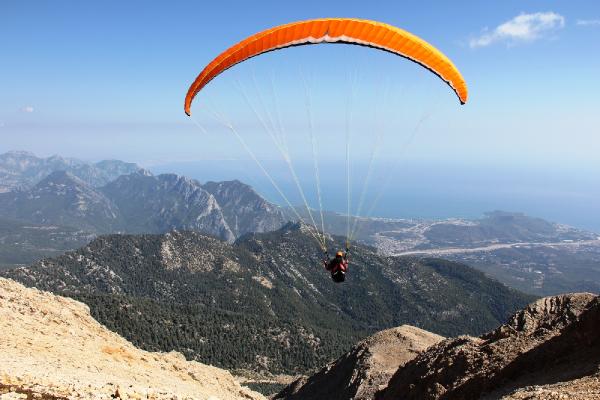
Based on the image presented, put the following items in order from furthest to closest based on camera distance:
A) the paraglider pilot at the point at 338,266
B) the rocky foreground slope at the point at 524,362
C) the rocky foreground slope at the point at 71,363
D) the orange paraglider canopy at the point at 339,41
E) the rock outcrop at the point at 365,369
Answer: the rock outcrop at the point at 365,369, the paraglider pilot at the point at 338,266, the orange paraglider canopy at the point at 339,41, the rocky foreground slope at the point at 524,362, the rocky foreground slope at the point at 71,363

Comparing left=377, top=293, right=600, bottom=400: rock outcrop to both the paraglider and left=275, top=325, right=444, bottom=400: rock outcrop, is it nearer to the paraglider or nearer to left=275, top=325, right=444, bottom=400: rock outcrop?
the paraglider

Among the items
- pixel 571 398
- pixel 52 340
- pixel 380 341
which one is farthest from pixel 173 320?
pixel 571 398

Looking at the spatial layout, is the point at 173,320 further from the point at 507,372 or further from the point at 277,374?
the point at 507,372

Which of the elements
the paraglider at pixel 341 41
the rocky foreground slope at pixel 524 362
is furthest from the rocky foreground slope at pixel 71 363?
the rocky foreground slope at pixel 524 362

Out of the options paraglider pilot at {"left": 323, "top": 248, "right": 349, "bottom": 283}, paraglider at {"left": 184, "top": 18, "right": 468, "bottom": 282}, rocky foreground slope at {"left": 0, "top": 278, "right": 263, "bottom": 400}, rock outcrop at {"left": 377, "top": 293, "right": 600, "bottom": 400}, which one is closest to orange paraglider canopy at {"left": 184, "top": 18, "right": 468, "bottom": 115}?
paraglider at {"left": 184, "top": 18, "right": 468, "bottom": 282}

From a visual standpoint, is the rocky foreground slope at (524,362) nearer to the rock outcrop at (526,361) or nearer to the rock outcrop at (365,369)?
the rock outcrop at (526,361)
